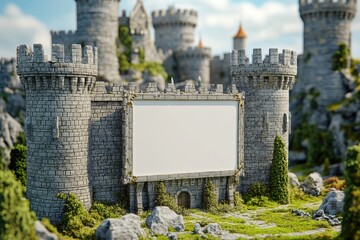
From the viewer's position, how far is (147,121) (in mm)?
33219

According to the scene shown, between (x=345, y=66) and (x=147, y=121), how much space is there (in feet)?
149

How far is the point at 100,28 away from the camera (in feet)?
200

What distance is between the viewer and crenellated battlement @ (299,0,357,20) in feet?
224

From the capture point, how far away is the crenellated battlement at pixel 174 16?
247 ft

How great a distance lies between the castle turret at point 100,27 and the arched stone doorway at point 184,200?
1176 inches

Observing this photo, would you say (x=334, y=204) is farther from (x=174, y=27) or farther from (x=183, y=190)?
(x=174, y=27)

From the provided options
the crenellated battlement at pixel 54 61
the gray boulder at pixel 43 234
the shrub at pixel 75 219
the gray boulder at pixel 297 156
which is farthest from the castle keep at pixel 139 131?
the gray boulder at pixel 297 156

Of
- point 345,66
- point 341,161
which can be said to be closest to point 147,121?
point 341,161

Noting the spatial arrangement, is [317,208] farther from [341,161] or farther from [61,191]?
[341,161]

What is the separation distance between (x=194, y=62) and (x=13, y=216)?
52.5 m

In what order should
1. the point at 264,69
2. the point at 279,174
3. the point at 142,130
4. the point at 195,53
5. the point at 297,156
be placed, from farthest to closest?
the point at 195,53 < the point at 297,156 < the point at 279,174 < the point at 264,69 < the point at 142,130

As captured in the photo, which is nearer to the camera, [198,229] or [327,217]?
[198,229]

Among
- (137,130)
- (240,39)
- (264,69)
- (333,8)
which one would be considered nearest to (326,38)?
(333,8)

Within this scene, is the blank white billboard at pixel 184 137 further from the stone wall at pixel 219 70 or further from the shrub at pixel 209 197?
the stone wall at pixel 219 70
